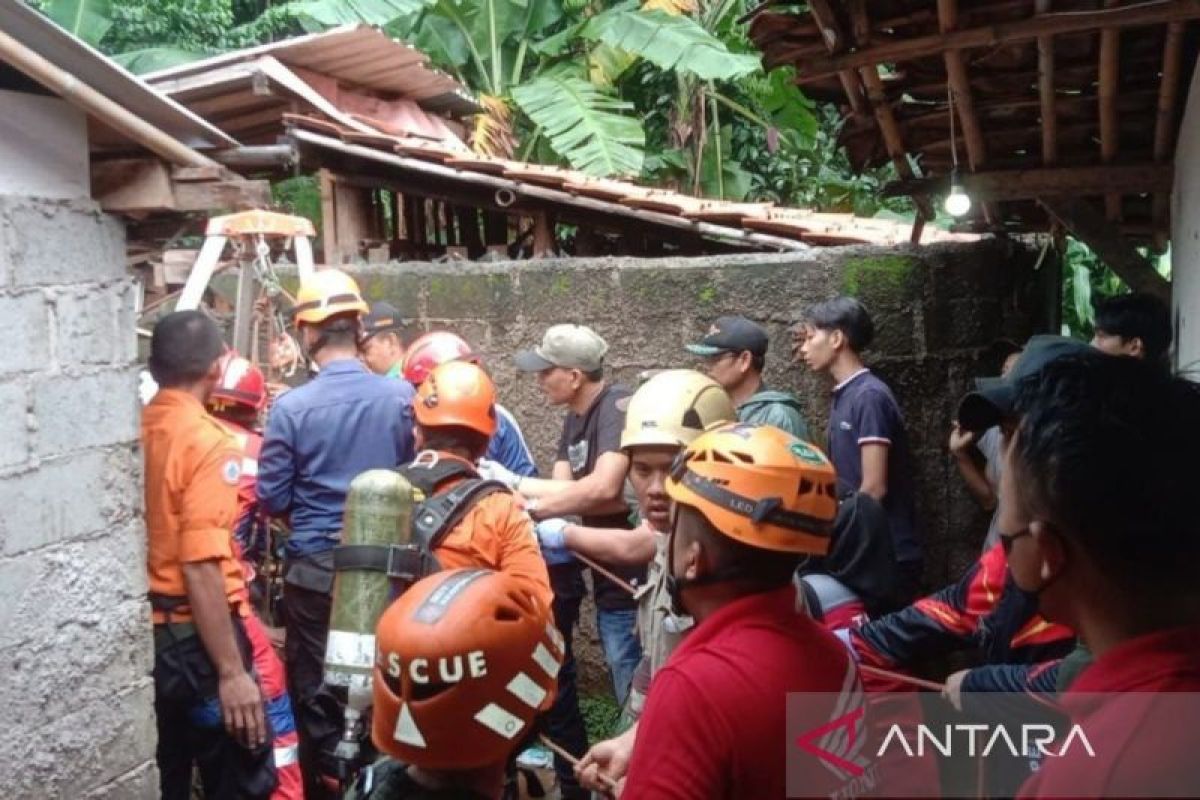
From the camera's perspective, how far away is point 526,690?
2.14 metres

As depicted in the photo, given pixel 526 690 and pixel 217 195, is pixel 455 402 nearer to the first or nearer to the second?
pixel 217 195

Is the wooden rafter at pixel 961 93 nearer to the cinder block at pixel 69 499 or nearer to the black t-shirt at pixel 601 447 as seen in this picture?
the black t-shirt at pixel 601 447

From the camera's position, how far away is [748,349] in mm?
4973

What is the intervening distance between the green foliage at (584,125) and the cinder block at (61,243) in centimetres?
628

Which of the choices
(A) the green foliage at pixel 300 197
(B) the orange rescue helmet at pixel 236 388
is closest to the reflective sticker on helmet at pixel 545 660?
(B) the orange rescue helmet at pixel 236 388

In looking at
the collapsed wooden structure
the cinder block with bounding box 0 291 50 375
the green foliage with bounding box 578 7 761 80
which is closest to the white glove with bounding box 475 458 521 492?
the cinder block with bounding box 0 291 50 375

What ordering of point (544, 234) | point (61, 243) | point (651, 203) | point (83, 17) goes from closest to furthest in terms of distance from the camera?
1. point (61, 243)
2. point (651, 203)
3. point (544, 234)
4. point (83, 17)

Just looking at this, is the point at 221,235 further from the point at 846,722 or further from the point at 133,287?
the point at 846,722

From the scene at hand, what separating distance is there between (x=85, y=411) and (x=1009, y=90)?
12.9ft

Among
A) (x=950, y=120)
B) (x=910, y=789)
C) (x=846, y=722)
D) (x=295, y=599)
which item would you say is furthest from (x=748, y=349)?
(x=910, y=789)

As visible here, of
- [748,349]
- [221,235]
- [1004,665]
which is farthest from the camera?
[221,235]

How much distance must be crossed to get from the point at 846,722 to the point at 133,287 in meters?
2.73

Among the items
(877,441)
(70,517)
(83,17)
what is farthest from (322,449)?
(83,17)

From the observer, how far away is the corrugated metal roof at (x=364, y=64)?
302 inches
